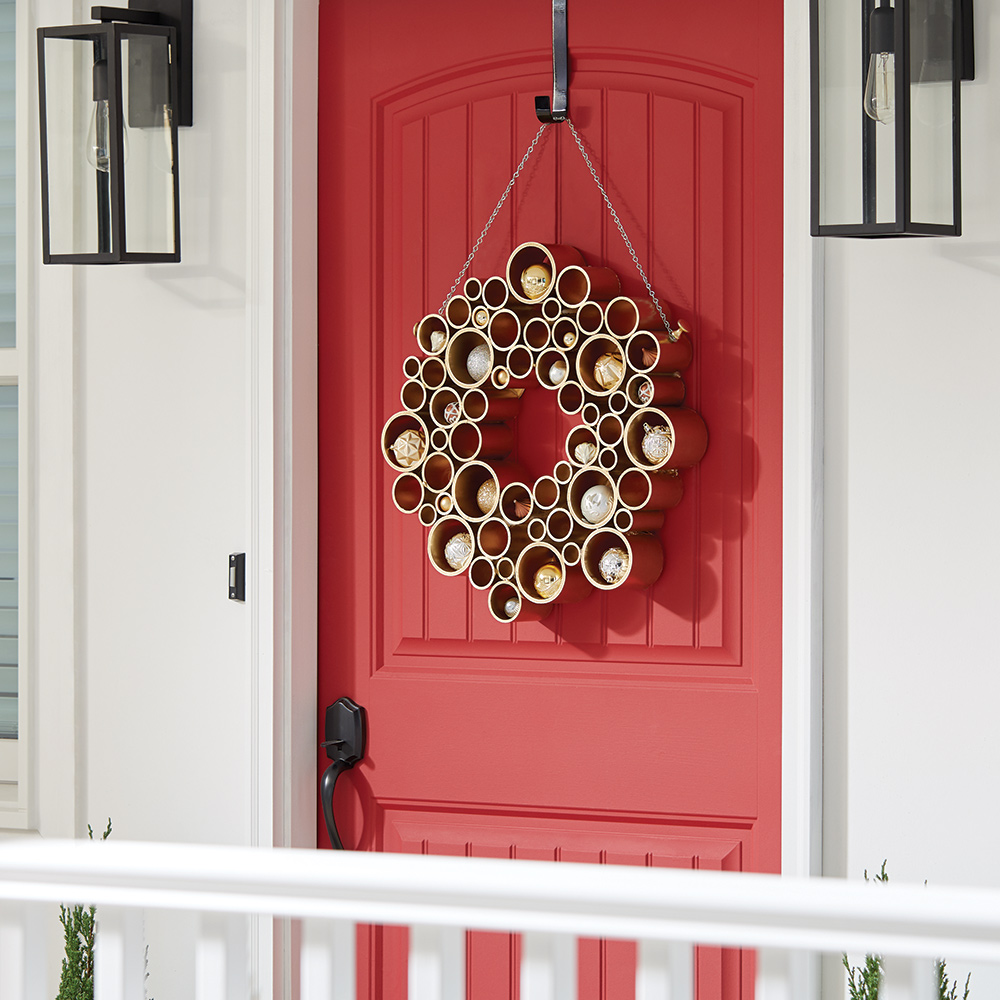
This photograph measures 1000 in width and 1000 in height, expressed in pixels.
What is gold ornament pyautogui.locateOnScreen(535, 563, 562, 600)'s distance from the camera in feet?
5.83

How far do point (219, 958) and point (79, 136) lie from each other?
4.65 ft

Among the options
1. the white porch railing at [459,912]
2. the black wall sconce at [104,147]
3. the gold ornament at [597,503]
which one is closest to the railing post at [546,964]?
the white porch railing at [459,912]

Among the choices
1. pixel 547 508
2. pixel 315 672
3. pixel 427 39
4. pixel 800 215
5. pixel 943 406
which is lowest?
pixel 315 672

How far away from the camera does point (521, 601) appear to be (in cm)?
182

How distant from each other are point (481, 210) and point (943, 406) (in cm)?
82

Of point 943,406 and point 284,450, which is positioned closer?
point 943,406

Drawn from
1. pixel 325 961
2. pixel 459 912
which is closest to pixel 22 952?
pixel 325 961

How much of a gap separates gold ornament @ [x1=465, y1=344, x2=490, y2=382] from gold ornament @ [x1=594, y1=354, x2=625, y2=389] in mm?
182

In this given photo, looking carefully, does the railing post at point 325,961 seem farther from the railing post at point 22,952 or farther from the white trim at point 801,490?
the white trim at point 801,490

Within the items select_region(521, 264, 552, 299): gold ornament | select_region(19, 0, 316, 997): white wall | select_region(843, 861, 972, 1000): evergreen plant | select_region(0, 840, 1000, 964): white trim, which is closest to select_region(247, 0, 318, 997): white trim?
select_region(19, 0, 316, 997): white wall

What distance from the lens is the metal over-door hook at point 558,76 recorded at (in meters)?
1.71

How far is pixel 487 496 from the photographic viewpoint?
182 cm

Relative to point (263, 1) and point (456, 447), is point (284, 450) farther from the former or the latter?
point (263, 1)

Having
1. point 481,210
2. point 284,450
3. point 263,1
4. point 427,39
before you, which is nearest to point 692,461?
point 481,210
